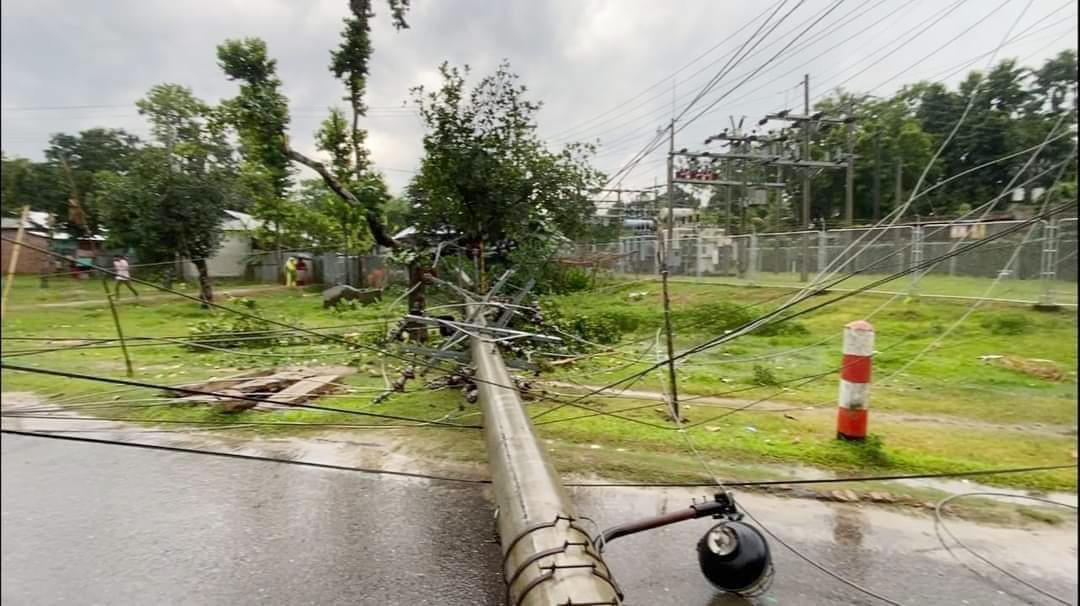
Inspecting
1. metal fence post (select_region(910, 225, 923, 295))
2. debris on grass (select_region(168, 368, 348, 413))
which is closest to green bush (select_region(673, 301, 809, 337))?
metal fence post (select_region(910, 225, 923, 295))

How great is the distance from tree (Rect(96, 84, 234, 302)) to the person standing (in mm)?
2919

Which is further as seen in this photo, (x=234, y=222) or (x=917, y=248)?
(x=234, y=222)

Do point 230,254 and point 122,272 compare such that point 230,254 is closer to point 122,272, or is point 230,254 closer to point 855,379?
point 122,272

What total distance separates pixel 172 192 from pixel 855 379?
543 cm

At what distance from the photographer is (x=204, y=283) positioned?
364 centimetres

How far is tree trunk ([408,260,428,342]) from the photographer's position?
28.2 ft

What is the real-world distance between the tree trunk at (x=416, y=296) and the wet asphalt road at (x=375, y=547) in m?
4.51

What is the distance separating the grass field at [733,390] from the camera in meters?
2.47

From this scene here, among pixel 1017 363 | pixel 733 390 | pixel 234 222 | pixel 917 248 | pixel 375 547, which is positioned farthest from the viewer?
pixel 733 390

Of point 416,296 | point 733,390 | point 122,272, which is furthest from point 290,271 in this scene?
point 733,390

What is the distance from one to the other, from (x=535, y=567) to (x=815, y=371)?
718 cm

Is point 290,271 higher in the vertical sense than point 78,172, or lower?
lower

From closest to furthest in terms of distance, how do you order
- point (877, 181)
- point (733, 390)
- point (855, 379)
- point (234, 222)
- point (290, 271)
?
1. point (877, 181)
2. point (234, 222)
3. point (855, 379)
4. point (733, 390)
5. point (290, 271)

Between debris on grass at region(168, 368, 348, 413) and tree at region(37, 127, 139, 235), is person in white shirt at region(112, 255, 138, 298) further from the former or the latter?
debris on grass at region(168, 368, 348, 413)
